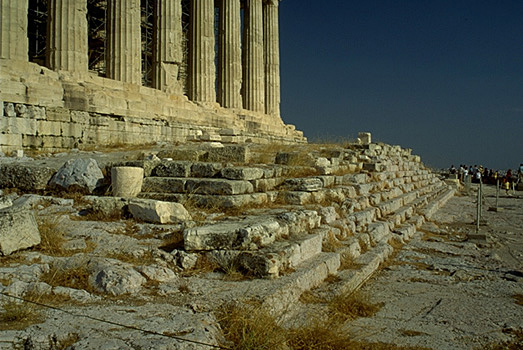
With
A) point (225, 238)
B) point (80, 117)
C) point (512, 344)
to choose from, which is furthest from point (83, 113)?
point (512, 344)

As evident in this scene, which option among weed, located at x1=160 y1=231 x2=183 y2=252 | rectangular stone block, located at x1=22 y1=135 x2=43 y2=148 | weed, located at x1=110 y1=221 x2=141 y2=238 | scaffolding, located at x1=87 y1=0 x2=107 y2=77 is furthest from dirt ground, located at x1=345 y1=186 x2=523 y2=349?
scaffolding, located at x1=87 y1=0 x2=107 y2=77

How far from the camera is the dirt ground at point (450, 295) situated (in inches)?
135

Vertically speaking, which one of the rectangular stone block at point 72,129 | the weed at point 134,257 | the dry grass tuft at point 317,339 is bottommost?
the dry grass tuft at point 317,339

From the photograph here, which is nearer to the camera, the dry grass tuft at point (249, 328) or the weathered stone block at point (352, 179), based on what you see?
the dry grass tuft at point (249, 328)

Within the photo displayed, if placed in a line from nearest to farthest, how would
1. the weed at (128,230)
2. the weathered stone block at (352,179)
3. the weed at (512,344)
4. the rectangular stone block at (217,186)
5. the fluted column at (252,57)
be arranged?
the weed at (512,344) < the weed at (128,230) < the rectangular stone block at (217,186) < the weathered stone block at (352,179) < the fluted column at (252,57)

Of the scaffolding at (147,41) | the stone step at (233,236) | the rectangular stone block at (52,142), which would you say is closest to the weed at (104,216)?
the stone step at (233,236)

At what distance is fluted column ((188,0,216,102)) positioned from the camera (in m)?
19.3

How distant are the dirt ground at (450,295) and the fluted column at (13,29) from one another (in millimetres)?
11580

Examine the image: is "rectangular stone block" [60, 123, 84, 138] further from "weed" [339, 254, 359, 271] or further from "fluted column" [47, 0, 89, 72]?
"weed" [339, 254, 359, 271]

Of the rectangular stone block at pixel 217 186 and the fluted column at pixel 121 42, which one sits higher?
the fluted column at pixel 121 42

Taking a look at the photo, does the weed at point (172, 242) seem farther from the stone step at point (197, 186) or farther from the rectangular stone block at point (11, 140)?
the rectangular stone block at point (11, 140)

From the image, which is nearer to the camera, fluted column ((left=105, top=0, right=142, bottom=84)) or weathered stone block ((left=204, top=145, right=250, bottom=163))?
weathered stone block ((left=204, top=145, right=250, bottom=163))

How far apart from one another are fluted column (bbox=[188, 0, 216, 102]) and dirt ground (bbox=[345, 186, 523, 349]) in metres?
13.4

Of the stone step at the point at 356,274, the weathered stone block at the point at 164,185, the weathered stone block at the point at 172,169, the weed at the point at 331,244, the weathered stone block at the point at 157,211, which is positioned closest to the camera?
the stone step at the point at 356,274
